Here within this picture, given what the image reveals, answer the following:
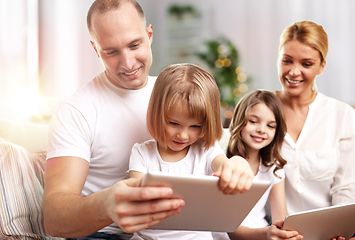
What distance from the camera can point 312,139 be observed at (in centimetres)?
167

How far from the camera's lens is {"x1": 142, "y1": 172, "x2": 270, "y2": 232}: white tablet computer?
76cm

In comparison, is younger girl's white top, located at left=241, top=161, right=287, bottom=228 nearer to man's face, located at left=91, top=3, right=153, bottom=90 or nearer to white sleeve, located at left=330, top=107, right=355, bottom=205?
white sleeve, located at left=330, top=107, right=355, bottom=205

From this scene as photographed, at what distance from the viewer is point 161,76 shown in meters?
1.18

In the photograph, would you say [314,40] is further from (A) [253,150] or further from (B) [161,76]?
(B) [161,76]

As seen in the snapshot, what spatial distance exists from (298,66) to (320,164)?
1.66 ft

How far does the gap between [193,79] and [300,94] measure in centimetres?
87

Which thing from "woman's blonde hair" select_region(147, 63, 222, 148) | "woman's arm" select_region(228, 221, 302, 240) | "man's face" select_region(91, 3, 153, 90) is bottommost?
"woman's arm" select_region(228, 221, 302, 240)

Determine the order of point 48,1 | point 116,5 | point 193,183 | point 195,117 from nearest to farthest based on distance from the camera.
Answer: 1. point 193,183
2. point 195,117
3. point 116,5
4. point 48,1

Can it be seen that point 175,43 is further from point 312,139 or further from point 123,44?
point 123,44

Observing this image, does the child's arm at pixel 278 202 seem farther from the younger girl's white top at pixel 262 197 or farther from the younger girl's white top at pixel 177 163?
the younger girl's white top at pixel 177 163

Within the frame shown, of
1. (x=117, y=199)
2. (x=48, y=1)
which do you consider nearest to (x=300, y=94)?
(x=117, y=199)

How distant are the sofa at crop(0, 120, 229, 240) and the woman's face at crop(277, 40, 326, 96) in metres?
1.26

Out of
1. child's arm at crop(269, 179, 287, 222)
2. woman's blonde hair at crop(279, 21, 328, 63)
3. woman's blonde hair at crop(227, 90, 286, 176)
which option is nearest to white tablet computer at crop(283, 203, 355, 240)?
child's arm at crop(269, 179, 287, 222)

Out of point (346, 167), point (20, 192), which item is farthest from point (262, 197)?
point (20, 192)
